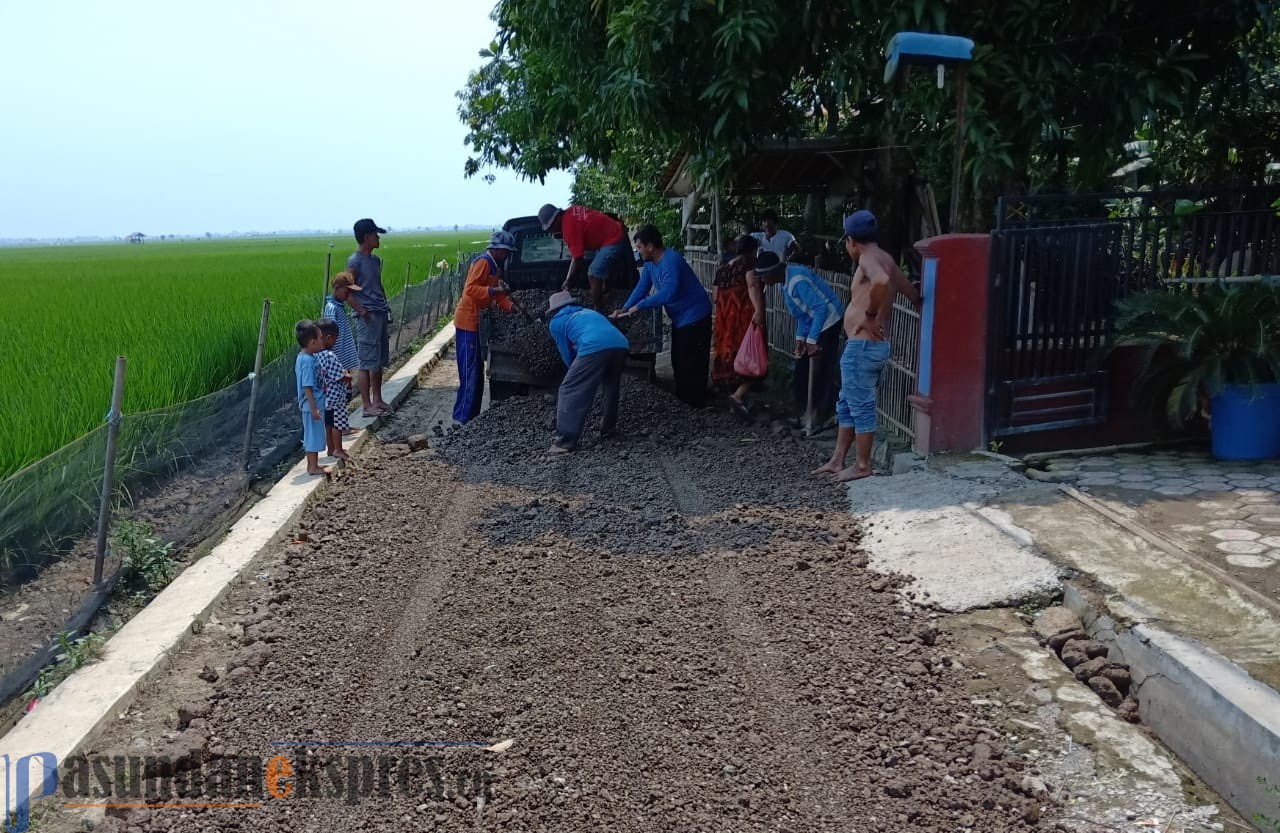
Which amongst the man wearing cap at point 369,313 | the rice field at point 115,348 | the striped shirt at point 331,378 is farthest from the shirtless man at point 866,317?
the rice field at point 115,348

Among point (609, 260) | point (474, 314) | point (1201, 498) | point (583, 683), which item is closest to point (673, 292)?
point (609, 260)

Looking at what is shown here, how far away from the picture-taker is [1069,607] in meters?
4.70

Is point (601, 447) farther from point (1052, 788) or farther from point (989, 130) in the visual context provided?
point (1052, 788)

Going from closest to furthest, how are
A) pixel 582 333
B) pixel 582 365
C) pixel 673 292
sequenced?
pixel 582 365 → pixel 582 333 → pixel 673 292

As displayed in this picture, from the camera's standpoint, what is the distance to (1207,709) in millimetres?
3531

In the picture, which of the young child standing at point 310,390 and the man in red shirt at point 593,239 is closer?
the young child standing at point 310,390

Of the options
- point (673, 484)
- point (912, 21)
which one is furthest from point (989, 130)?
point (673, 484)

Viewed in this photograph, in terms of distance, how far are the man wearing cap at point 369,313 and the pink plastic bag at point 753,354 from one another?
330 cm

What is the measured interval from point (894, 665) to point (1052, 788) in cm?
95

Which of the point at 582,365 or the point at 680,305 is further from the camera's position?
the point at 680,305

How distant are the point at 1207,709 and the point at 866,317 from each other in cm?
364

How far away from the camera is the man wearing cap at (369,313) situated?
954 cm

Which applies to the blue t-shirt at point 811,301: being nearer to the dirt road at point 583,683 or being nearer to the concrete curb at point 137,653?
the dirt road at point 583,683

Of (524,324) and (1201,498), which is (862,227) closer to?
(1201,498)
